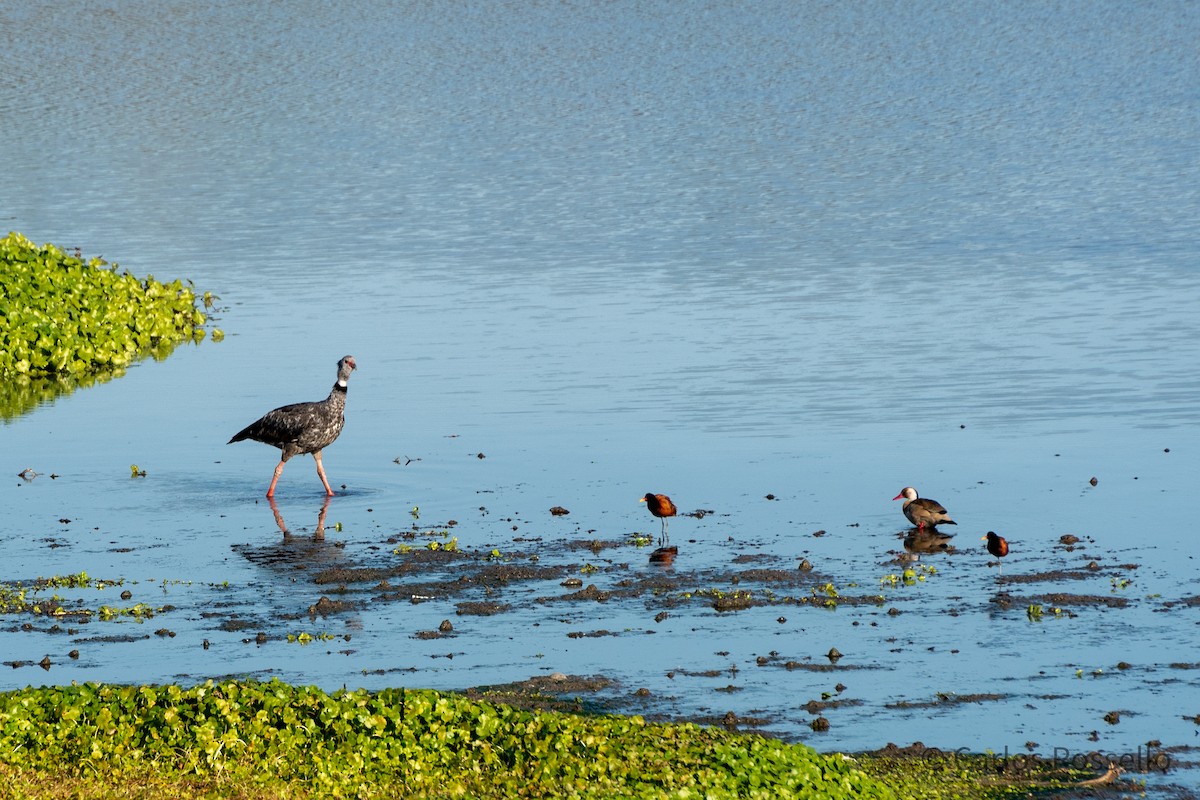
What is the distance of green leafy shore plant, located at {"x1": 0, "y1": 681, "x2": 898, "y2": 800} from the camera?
11.8 metres

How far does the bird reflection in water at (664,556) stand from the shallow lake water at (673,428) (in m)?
0.14

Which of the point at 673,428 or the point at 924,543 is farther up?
the point at 673,428

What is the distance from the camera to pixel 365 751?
1221cm

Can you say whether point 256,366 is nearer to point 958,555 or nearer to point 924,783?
point 958,555

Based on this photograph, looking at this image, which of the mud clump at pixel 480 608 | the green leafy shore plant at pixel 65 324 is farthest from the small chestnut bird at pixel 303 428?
the green leafy shore plant at pixel 65 324

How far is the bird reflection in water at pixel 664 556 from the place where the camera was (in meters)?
18.6

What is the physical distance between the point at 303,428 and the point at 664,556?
5312 millimetres

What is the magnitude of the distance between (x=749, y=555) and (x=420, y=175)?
51889 millimetres

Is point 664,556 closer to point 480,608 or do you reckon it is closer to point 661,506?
point 661,506

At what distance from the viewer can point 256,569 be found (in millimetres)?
18828

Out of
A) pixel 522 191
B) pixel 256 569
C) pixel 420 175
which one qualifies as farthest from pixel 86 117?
pixel 256 569

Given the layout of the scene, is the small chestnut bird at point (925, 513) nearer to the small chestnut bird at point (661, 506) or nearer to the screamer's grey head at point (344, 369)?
the small chestnut bird at point (661, 506)

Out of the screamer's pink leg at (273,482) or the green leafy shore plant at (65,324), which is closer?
the screamer's pink leg at (273,482)

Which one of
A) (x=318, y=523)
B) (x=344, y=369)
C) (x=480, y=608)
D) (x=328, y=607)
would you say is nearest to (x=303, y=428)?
(x=344, y=369)
